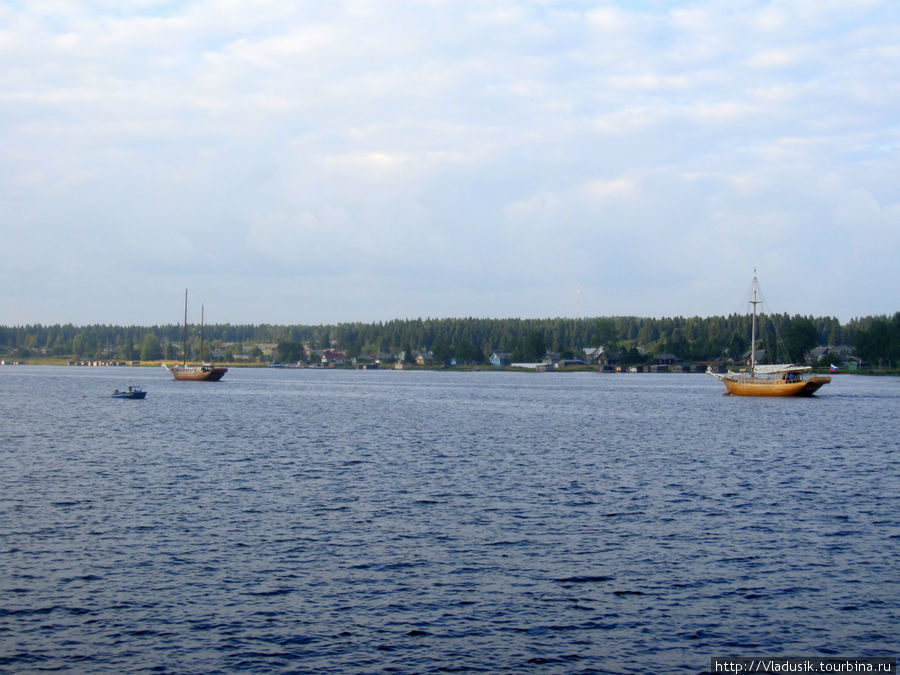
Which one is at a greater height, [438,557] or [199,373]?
[199,373]

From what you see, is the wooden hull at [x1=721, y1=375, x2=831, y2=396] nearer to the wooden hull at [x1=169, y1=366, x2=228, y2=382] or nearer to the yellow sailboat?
the yellow sailboat

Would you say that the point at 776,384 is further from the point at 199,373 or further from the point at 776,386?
the point at 199,373

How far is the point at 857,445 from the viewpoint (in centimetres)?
5962

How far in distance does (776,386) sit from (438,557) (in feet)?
363

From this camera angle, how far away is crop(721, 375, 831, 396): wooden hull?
12381 cm

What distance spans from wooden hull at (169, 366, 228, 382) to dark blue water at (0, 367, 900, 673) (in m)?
125

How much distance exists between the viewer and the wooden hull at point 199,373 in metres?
179

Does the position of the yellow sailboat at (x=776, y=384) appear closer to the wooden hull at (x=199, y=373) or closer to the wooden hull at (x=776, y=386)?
the wooden hull at (x=776, y=386)

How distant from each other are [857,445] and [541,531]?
4010 cm

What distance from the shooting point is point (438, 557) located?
25.8 m

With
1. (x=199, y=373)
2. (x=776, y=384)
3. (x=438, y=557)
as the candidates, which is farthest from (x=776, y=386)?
(x=199, y=373)

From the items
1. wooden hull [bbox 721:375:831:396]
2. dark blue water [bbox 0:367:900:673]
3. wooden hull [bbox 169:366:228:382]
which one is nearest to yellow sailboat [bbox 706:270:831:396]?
wooden hull [bbox 721:375:831:396]

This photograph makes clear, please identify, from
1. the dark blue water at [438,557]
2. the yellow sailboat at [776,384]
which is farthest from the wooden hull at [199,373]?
the dark blue water at [438,557]

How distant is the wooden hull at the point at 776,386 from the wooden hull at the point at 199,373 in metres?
106
